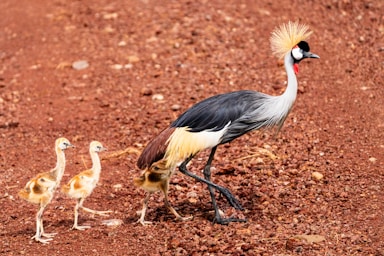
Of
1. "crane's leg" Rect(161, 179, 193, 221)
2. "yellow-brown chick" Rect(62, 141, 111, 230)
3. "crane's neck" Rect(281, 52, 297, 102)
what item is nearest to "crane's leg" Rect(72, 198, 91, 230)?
"yellow-brown chick" Rect(62, 141, 111, 230)

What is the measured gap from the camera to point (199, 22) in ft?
41.7

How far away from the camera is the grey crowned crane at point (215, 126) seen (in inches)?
289

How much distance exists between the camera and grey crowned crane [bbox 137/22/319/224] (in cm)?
735

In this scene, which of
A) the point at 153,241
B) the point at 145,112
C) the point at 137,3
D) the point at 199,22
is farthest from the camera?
the point at 137,3

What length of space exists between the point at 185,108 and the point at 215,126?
9.96ft

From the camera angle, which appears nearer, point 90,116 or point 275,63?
point 90,116

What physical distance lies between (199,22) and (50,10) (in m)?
3.23

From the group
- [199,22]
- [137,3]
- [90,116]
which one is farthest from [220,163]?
[137,3]

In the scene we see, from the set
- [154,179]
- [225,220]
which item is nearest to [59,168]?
[154,179]

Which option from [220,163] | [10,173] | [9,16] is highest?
[9,16]

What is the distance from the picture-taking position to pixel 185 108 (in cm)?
1042

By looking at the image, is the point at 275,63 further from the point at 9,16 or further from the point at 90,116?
the point at 9,16

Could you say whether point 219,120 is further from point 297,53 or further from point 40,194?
point 40,194

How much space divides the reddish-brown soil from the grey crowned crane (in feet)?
2.17
